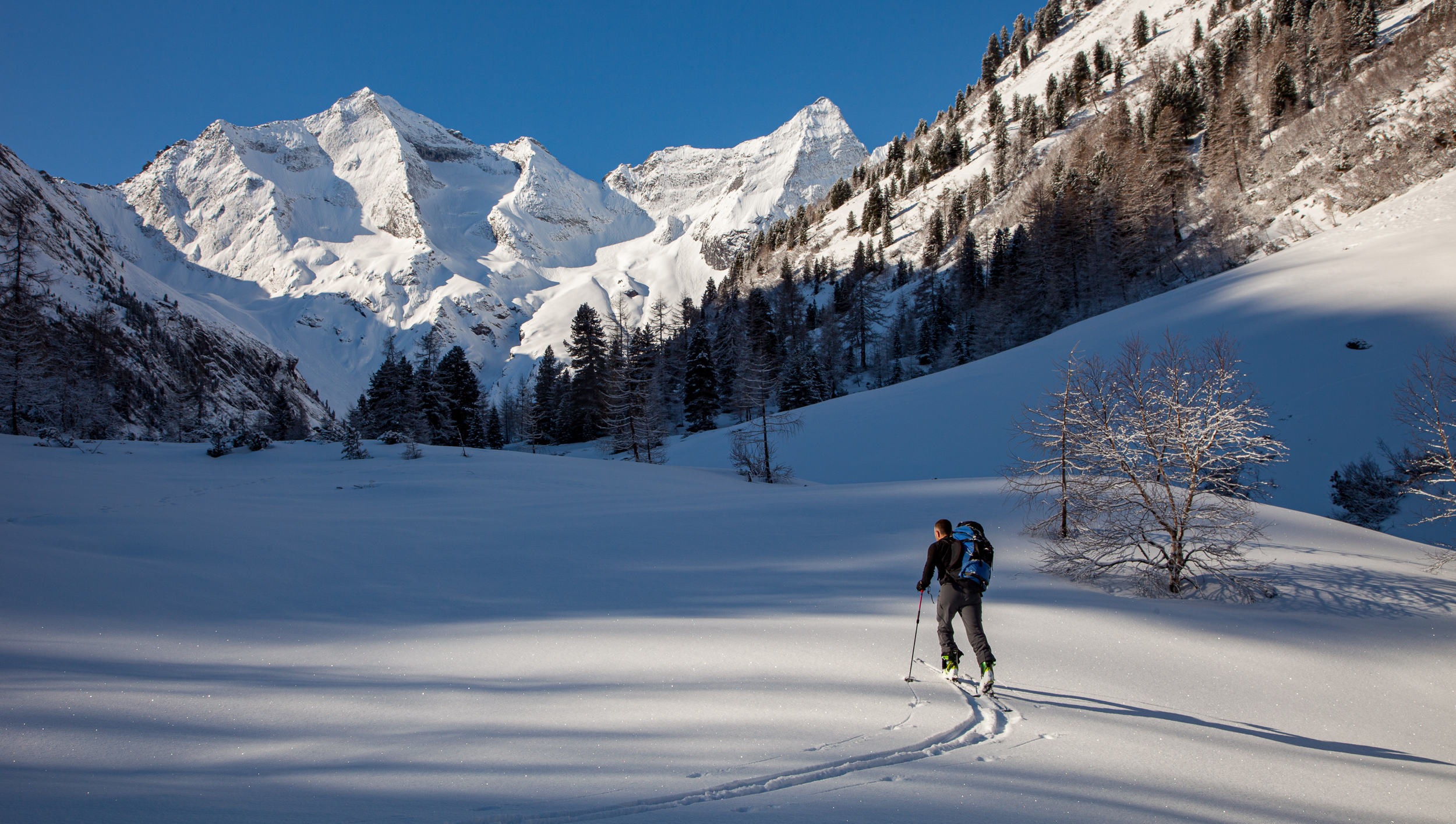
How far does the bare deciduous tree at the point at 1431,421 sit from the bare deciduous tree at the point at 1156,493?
524 centimetres

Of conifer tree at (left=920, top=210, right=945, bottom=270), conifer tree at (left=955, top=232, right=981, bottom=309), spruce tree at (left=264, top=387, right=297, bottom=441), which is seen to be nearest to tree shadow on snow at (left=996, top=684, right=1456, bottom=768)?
spruce tree at (left=264, top=387, right=297, bottom=441)

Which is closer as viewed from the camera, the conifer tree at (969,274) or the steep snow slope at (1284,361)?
the steep snow slope at (1284,361)

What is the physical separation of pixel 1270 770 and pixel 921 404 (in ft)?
87.4

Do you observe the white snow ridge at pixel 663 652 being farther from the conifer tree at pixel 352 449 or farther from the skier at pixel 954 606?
the skier at pixel 954 606

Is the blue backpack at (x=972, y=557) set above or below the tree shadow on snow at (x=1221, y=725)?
above

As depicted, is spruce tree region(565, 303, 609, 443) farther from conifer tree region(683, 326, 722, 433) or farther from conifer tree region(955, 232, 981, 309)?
conifer tree region(955, 232, 981, 309)

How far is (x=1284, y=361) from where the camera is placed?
22.5 m

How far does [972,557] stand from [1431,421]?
49.2 feet

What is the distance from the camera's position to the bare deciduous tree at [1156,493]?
9.73 meters

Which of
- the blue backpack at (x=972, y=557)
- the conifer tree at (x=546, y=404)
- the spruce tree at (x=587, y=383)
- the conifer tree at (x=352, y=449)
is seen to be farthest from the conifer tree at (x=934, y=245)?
the blue backpack at (x=972, y=557)

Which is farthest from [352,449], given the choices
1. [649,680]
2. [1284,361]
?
[1284,361]

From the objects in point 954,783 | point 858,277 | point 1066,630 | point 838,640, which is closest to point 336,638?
point 838,640

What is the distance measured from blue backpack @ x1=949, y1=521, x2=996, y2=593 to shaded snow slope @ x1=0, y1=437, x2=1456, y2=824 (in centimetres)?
111

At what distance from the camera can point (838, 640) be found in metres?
6.83
